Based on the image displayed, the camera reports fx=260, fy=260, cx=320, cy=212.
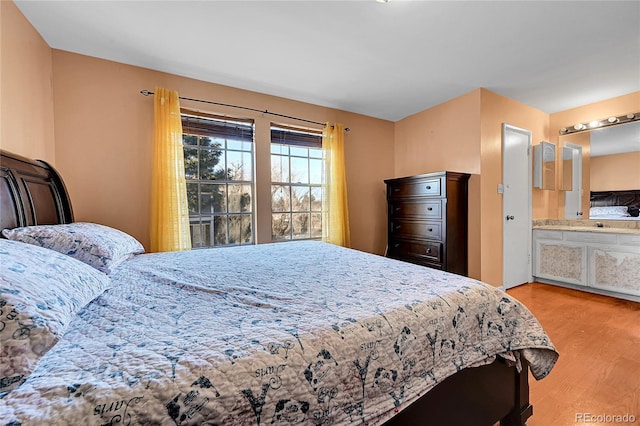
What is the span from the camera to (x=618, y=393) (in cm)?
149

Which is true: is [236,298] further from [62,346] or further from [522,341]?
[522,341]

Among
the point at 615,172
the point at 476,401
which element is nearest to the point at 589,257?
the point at 615,172

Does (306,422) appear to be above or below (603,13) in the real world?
below

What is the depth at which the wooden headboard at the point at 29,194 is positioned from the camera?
53.5 inches

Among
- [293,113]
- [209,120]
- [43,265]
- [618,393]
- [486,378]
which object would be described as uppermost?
[293,113]

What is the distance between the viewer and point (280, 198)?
3.29 metres

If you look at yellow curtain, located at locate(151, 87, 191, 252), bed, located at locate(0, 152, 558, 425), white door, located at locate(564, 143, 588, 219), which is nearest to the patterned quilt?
bed, located at locate(0, 152, 558, 425)

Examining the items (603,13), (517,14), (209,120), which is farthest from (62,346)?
(603,13)

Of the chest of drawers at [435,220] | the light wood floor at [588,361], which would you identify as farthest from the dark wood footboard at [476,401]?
the chest of drawers at [435,220]

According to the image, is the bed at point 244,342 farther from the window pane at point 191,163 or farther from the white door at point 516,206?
the white door at point 516,206

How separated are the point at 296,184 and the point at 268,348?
2.81 m

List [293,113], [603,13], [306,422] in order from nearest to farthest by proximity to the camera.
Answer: [306,422] → [603,13] → [293,113]

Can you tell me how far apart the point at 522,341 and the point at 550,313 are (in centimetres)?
206

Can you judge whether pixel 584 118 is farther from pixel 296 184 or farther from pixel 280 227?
pixel 280 227
